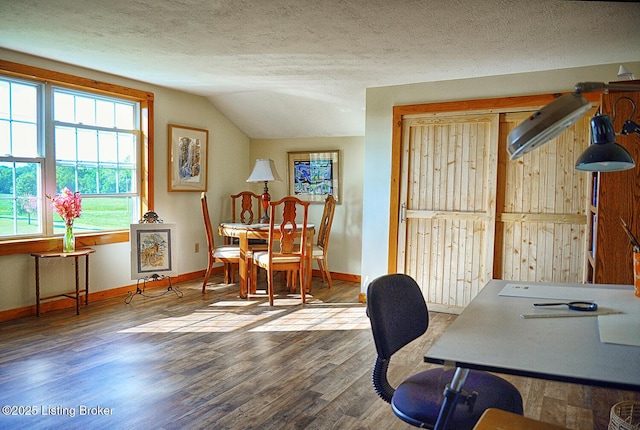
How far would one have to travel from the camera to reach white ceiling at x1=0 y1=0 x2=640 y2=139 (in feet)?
8.82

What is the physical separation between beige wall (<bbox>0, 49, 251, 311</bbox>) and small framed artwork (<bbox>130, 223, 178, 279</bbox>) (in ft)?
0.94

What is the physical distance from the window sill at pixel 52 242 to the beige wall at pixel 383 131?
100 inches

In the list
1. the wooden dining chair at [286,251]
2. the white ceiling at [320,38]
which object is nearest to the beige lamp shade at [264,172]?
the wooden dining chair at [286,251]

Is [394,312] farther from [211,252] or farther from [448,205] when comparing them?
[211,252]

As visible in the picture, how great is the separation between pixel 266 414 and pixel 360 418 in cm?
49

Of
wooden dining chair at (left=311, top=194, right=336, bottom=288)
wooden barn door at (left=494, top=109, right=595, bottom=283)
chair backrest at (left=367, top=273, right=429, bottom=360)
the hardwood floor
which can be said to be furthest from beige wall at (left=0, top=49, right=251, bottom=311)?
chair backrest at (left=367, top=273, right=429, bottom=360)

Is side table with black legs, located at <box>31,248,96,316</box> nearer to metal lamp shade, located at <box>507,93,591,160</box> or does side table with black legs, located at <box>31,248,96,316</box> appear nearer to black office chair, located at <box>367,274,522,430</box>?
black office chair, located at <box>367,274,522,430</box>

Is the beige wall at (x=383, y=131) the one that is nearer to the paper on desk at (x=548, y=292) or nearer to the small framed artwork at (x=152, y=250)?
the small framed artwork at (x=152, y=250)

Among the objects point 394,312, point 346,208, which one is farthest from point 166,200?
point 394,312

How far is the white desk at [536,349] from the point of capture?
1155 millimetres

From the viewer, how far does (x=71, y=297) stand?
4250mm

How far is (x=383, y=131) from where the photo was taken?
473 cm

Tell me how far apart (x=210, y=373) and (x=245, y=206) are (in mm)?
3409

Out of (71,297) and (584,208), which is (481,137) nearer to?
(584,208)
